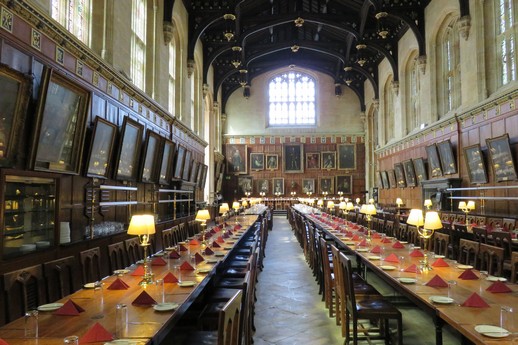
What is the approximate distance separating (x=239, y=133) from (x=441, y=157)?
16.0 meters

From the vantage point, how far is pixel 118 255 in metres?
5.15

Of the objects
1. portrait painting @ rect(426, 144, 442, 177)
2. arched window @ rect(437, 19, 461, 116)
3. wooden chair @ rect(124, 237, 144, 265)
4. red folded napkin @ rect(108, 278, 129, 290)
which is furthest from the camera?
portrait painting @ rect(426, 144, 442, 177)

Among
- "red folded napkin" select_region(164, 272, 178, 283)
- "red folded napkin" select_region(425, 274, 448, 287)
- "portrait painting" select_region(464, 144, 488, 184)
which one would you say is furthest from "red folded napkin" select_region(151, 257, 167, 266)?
"portrait painting" select_region(464, 144, 488, 184)

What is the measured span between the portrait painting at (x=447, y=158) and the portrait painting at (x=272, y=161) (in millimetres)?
14615

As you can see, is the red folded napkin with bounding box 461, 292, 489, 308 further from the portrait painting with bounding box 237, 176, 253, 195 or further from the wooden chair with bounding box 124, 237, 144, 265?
the portrait painting with bounding box 237, 176, 253, 195

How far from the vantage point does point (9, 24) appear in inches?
187

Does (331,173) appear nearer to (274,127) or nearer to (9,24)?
(274,127)

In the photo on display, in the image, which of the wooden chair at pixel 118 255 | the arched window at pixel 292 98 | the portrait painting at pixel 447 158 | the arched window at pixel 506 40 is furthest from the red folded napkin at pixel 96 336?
the arched window at pixel 292 98

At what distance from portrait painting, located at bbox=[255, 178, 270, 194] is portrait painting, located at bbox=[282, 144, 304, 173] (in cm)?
155

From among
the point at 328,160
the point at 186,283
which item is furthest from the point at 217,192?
the point at 186,283

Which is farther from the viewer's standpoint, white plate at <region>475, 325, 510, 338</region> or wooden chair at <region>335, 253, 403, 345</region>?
wooden chair at <region>335, 253, 403, 345</region>

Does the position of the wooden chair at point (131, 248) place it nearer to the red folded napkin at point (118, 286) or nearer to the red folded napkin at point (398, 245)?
the red folded napkin at point (118, 286)

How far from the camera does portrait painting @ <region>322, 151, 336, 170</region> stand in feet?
91.8

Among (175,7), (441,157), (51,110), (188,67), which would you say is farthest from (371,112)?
(51,110)
